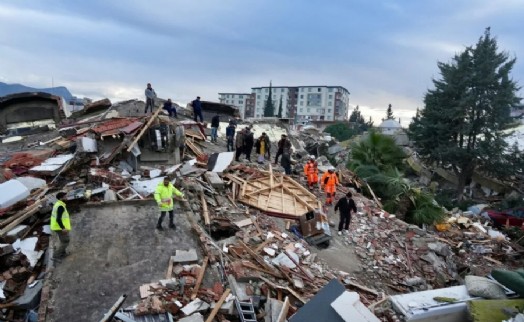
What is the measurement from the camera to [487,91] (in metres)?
26.3

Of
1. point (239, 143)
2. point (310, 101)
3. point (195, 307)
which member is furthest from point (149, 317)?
point (310, 101)

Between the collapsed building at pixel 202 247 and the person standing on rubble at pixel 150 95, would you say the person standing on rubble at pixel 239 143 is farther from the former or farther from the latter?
the person standing on rubble at pixel 150 95

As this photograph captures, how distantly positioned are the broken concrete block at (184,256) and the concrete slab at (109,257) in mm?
209

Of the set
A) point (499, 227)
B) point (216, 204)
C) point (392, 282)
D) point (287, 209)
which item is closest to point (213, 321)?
point (216, 204)

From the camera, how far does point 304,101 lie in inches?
3531

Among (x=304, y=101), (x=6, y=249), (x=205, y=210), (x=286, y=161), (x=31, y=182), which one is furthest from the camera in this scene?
(x=304, y=101)

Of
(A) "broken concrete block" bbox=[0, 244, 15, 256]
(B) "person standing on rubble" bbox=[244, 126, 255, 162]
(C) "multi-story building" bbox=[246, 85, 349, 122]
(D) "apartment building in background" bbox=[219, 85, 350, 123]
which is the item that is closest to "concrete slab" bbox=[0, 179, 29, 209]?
(A) "broken concrete block" bbox=[0, 244, 15, 256]

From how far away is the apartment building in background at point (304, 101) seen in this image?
8631 centimetres

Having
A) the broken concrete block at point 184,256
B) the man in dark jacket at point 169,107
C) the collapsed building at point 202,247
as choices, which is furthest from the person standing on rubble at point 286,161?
the broken concrete block at point 184,256

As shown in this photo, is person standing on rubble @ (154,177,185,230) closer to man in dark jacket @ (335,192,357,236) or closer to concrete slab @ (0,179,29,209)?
concrete slab @ (0,179,29,209)

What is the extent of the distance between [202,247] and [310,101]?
8371cm

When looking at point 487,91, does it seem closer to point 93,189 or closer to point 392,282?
point 392,282

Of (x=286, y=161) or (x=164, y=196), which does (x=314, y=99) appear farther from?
(x=164, y=196)

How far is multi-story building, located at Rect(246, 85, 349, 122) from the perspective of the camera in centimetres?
8619
